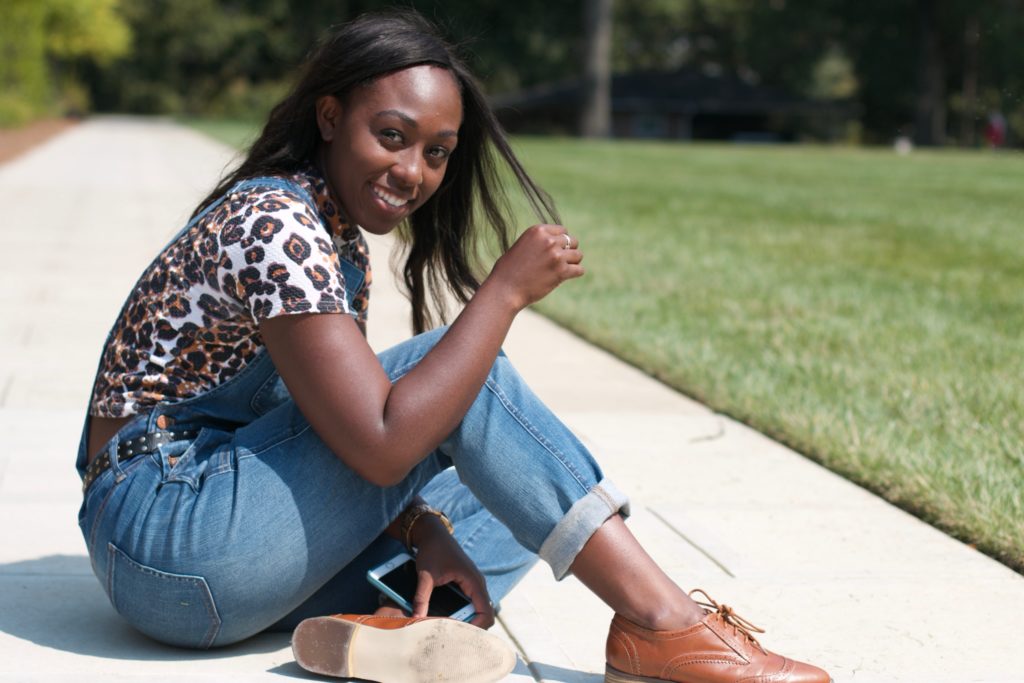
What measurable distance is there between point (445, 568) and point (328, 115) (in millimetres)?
933

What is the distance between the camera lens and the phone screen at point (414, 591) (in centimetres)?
282

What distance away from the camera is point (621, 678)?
2.61 metres

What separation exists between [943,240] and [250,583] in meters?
10.1

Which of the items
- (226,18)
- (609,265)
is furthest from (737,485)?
(226,18)

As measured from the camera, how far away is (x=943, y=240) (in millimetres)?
11672

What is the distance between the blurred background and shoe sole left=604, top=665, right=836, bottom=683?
43385 mm

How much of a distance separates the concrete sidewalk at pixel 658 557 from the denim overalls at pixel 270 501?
0.17 m

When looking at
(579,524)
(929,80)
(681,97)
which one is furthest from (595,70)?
(579,524)

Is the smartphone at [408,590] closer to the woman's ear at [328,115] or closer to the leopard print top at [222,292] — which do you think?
the leopard print top at [222,292]

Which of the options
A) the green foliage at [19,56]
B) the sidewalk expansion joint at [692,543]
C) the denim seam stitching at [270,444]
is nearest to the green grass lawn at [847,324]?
the sidewalk expansion joint at [692,543]

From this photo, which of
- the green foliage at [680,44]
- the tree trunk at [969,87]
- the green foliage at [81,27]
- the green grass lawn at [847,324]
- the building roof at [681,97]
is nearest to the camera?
the green grass lawn at [847,324]

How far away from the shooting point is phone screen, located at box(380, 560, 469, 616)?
2.82 meters

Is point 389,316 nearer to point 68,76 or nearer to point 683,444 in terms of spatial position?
point 683,444

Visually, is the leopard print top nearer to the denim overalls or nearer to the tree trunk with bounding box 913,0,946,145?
the denim overalls
